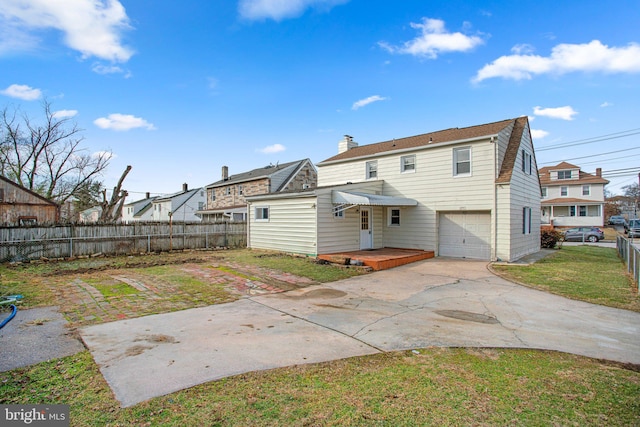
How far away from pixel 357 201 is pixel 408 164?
457cm

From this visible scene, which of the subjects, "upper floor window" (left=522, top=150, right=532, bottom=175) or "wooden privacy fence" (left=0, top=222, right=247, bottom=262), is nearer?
"wooden privacy fence" (left=0, top=222, right=247, bottom=262)

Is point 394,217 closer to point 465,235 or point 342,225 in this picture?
point 342,225

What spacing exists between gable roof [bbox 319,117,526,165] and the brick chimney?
73.7 inches

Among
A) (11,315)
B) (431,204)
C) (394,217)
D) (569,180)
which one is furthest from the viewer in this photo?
(569,180)

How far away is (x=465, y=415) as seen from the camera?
291 cm

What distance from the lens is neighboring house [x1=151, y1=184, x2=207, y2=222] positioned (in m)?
40.1

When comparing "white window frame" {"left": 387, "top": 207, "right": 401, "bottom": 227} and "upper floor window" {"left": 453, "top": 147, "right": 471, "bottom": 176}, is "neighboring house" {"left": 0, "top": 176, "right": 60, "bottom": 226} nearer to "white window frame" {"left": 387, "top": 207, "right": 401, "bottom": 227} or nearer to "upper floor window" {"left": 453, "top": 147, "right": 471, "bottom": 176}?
"white window frame" {"left": 387, "top": 207, "right": 401, "bottom": 227}

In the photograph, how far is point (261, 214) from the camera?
17.3 meters

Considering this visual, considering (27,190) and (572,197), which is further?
(572,197)

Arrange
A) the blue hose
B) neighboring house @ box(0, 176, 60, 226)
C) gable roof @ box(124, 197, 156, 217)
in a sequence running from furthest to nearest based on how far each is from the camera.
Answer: gable roof @ box(124, 197, 156, 217) < neighboring house @ box(0, 176, 60, 226) < the blue hose

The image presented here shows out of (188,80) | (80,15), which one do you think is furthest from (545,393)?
(188,80)

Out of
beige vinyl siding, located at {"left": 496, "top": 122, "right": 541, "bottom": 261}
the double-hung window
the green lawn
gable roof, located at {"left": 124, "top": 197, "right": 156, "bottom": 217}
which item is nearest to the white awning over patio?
the double-hung window

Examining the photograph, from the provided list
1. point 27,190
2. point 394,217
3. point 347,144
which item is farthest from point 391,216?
point 27,190

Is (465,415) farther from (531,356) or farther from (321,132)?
(321,132)
